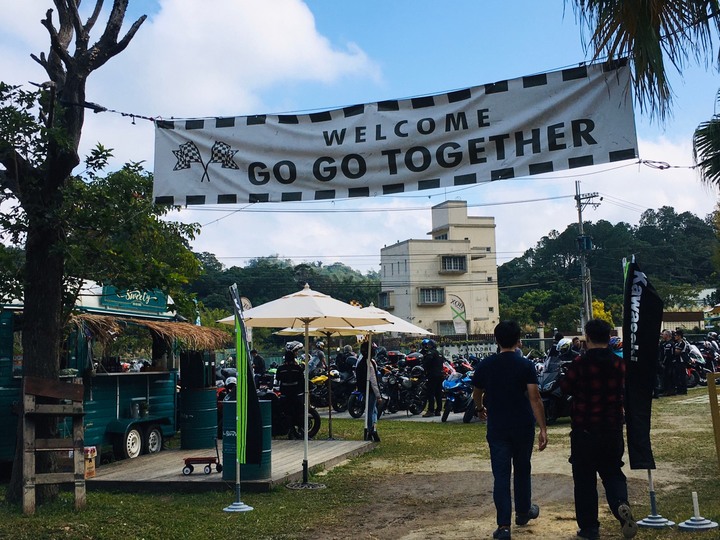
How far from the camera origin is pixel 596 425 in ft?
20.5

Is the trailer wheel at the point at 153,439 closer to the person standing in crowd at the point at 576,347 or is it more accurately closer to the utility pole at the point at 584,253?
the person standing in crowd at the point at 576,347

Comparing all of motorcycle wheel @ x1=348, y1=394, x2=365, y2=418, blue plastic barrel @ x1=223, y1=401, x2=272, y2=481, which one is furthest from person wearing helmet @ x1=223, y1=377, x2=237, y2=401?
blue plastic barrel @ x1=223, y1=401, x2=272, y2=481

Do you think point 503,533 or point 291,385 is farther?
point 291,385

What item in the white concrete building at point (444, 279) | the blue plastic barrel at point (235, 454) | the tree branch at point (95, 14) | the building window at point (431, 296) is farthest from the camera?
the building window at point (431, 296)

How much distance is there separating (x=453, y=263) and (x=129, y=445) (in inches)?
2425

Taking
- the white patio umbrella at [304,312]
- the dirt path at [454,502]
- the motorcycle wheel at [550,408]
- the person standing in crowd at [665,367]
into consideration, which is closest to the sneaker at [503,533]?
the dirt path at [454,502]

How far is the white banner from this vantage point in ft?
20.0

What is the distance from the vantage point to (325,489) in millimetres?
9453

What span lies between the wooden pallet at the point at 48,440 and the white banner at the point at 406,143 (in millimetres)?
2462

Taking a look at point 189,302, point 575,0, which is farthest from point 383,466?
point 575,0

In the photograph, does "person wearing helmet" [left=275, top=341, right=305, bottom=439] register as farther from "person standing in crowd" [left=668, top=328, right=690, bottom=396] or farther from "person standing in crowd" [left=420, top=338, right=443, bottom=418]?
"person standing in crowd" [left=668, top=328, right=690, bottom=396]

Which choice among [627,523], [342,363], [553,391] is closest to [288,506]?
[627,523]

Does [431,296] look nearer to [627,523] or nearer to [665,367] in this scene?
[665,367]

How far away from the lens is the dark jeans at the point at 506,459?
6.49 metres
